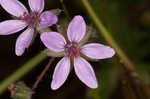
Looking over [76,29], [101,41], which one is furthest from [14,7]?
[101,41]

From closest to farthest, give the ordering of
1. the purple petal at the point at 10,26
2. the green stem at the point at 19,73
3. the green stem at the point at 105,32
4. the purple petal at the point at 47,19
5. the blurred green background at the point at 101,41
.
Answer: the purple petal at the point at 47,19 → the purple petal at the point at 10,26 → the green stem at the point at 105,32 → the green stem at the point at 19,73 → the blurred green background at the point at 101,41

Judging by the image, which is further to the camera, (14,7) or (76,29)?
(14,7)

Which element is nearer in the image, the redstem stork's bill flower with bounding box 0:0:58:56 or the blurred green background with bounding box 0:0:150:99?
the redstem stork's bill flower with bounding box 0:0:58:56

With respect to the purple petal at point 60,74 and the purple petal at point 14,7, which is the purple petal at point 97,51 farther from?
the purple petal at point 14,7

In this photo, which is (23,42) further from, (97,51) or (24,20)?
(97,51)

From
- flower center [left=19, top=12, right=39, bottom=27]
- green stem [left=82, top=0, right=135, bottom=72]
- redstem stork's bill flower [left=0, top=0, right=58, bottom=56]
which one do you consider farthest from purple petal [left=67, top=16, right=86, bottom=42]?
green stem [left=82, top=0, right=135, bottom=72]

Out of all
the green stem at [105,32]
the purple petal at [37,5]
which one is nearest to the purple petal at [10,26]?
the purple petal at [37,5]

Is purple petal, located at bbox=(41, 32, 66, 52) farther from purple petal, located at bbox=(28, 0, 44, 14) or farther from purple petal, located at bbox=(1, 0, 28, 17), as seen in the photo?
purple petal, located at bbox=(1, 0, 28, 17)
